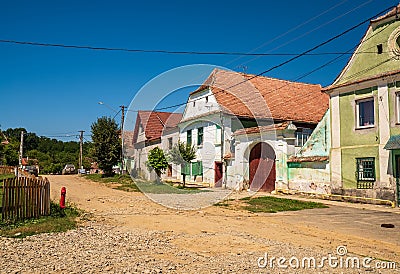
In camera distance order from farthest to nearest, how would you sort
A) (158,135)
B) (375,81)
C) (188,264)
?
(158,135), (375,81), (188,264)

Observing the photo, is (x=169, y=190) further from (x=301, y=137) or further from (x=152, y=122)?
(x=152, y=122)

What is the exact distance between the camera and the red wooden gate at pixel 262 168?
71.9 ft

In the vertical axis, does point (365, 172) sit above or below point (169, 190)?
above

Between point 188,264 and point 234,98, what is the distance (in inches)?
878

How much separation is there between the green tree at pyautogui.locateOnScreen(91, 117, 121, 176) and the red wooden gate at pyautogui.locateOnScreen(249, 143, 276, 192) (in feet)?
60.3

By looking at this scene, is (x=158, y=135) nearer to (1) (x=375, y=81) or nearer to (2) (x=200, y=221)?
(1) (x=375, y=81)

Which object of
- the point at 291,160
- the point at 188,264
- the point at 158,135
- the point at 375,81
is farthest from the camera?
the point at 158,135

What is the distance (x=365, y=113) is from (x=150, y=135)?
83.0 ft

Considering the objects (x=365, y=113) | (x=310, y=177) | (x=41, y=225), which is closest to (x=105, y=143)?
(x=310, y=177)

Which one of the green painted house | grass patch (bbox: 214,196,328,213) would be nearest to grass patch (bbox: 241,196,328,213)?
grass patch (bbox: 214,196,328,213)

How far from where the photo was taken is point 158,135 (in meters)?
39.1

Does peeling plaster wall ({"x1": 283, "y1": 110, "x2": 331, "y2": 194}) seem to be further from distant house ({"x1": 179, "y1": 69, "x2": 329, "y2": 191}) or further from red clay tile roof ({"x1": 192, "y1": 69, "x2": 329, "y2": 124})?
red clay tile roof ({"x1": 192, "y1": 69, "x2": 329, "y2": 124})

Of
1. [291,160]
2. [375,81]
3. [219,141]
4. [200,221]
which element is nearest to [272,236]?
[200,221]

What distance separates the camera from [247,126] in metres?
26.5
